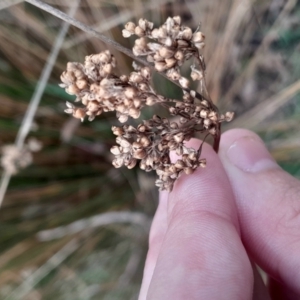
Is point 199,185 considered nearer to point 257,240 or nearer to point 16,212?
point 257,240

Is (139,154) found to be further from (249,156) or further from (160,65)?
(249,156)

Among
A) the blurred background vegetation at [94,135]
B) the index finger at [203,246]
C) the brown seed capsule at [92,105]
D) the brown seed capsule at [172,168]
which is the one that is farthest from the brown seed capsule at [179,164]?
the blurred background vegetation at [94,135]

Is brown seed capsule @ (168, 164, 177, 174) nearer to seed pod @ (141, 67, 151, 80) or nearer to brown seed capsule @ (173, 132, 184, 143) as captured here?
brown seed capsule @ (173, 132, 184, 143)

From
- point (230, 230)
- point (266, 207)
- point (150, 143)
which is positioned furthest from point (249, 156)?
point (150, 143)

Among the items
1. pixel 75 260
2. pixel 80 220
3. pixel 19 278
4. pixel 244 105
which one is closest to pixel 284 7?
pixel 244 105

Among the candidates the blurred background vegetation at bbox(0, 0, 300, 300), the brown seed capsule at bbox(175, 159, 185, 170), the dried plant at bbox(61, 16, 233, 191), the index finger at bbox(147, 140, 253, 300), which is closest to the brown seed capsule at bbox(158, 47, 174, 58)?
the dried plant at bbox(61, 16, 233, 191)

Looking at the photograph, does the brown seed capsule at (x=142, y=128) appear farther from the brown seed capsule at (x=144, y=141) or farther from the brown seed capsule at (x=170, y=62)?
the brown seed capsule at (x=170, y=62)

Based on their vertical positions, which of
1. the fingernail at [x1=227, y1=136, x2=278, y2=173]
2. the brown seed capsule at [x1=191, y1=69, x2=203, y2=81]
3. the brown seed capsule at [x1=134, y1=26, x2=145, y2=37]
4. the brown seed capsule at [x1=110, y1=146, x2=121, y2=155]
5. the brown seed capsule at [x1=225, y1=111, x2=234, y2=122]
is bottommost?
the fingernail at [x1=227, y1=136, x2=278, y2=173]
